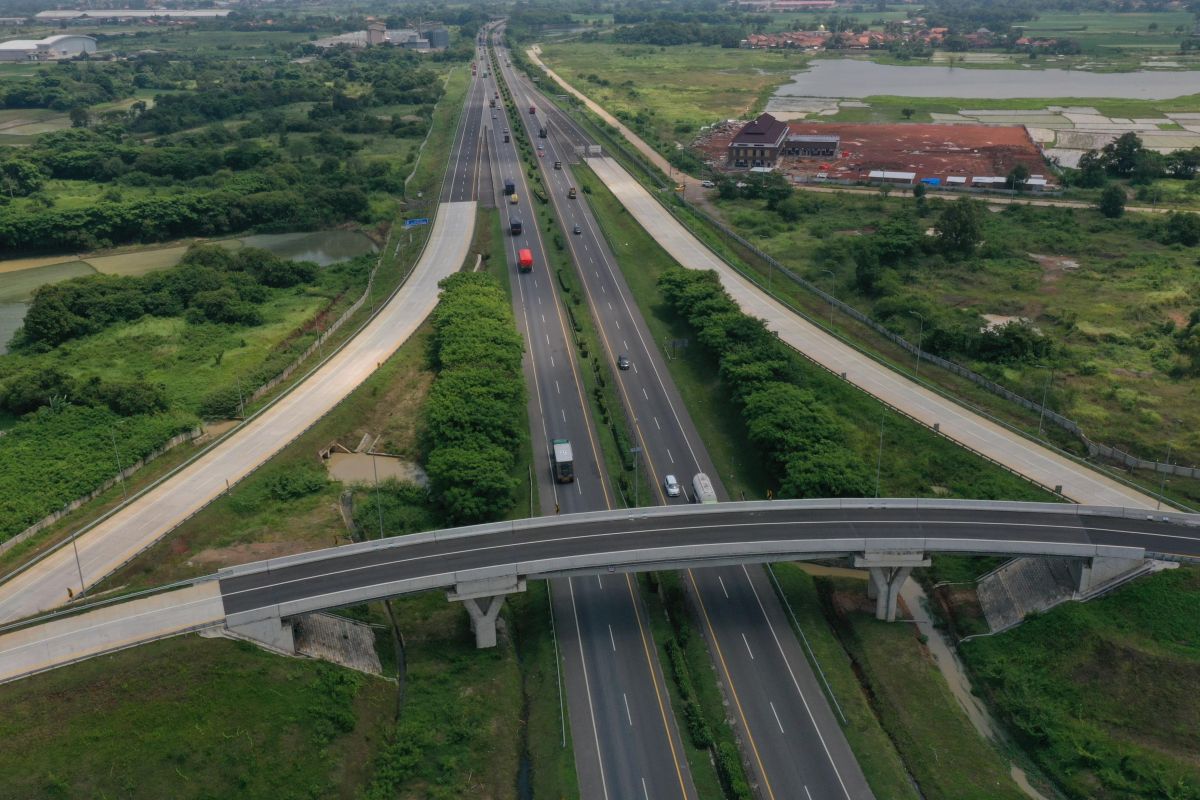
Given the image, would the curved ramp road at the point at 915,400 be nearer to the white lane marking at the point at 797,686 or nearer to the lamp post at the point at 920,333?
the lamp post at the point at 920,333

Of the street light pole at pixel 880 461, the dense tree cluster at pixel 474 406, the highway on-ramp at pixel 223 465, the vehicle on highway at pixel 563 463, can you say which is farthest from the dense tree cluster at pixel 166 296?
the street light pole at pixel 880 461

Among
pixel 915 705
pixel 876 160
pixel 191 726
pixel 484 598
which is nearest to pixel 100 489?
pixel 191 726

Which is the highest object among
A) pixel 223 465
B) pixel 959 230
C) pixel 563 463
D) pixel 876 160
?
pixel 876 160

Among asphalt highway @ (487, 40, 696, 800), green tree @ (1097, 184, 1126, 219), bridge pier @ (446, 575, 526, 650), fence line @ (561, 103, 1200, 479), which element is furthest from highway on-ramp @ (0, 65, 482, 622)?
green tree @ (1097, 184, 1126, 219)

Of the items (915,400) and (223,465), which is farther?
(915,400)

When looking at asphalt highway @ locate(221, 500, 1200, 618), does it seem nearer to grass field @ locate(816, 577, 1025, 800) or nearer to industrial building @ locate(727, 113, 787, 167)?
grass field @ locate(816, 577, 1025, 800)

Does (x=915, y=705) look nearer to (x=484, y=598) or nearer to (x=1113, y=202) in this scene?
(x=484, y=598)
